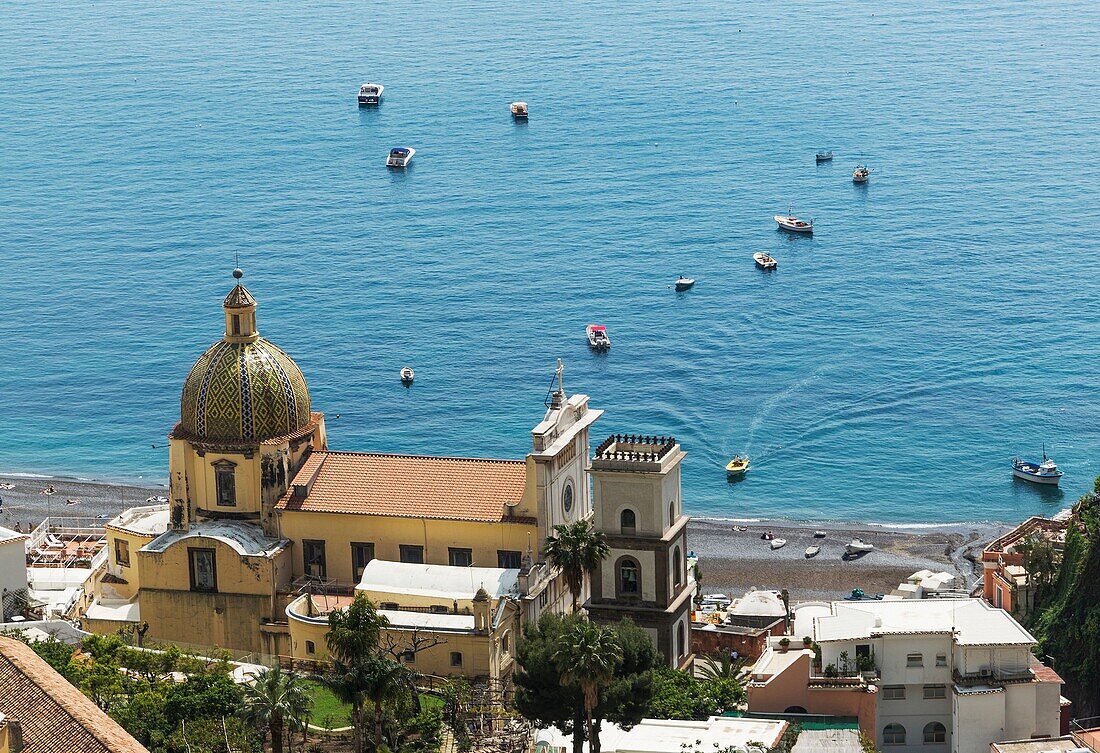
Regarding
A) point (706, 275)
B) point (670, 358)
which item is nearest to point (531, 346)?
point (670, 358)

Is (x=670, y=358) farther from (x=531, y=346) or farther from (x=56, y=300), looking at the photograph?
(x=56, y=300)

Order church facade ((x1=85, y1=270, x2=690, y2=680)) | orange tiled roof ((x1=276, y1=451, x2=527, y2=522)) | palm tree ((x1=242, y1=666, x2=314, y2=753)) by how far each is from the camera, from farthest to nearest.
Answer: orange tiled roof ((x1=276, y1=451, x2=527, y2=522)) → church facade ((x1=85, y1=270, x2=690, y2=680)) → palm tree ((x1=242, y1=666, x2=314, y2=753))

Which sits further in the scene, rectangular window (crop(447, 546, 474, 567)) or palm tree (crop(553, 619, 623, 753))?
rectangular window (crop(447, 546, 474, 567))

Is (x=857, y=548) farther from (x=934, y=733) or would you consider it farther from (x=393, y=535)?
(x=393, y=535)

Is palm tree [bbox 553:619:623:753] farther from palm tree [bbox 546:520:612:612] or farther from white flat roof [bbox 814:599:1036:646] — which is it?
white flat roof [bbox 814:599:1036:646]

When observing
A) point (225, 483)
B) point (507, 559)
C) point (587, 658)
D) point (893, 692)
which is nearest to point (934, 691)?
point (893, 692)

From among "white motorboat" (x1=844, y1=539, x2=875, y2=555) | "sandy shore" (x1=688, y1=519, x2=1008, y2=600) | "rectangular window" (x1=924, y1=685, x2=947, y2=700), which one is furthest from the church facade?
"white motorboat" (x1=844, y1=539, x2=875, y2=555)
